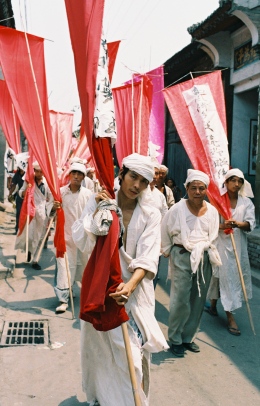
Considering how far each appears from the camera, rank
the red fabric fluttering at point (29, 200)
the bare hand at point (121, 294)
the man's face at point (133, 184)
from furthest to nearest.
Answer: the red fabric fluttering at point (29, 200) → the man's face at point (133, 184) → the bare hand at point (121, 294)

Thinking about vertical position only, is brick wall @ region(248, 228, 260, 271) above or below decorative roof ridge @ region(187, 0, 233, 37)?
below

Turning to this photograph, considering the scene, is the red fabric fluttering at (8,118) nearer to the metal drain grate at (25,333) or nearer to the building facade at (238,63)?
the building facade at (238,63)

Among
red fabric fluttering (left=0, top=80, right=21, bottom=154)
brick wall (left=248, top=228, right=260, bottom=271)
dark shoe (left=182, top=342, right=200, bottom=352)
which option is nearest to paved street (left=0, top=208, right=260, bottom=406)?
dark shoe (left=182, top=342, right=200, bottom=352)

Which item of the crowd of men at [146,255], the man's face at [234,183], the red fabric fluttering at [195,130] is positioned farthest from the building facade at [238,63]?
the crowd of men at [146,255]

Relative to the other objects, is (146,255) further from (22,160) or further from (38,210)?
(22,160)

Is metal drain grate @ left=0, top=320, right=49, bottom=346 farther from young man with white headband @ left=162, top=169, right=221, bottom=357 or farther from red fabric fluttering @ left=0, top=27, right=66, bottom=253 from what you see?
young man with white headband @ left=162, top=169, right=221, bottom=357

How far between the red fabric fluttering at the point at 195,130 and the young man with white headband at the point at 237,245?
0.51 feet

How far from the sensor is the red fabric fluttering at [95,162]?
282 centimetres

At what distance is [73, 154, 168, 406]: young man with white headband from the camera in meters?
3.01

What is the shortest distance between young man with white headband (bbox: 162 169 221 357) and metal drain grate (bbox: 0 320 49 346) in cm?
141

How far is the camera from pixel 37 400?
3.49 meters

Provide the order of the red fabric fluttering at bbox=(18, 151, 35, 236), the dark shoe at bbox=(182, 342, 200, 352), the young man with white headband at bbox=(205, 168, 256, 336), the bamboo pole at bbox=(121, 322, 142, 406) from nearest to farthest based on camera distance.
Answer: the bamboo pole at bbox=(121, 322, 142, 406), the dark shoe at bbox=(182, 342, 200, 352), the young man with white headband at bbox=(205, 168, 256, 336), the red fabric fluttering at bbox=(18, 151, 35, 236)

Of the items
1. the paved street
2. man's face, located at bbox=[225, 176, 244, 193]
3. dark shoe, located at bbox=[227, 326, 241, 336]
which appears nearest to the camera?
the paved street

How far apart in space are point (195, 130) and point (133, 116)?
1140 millimetres
